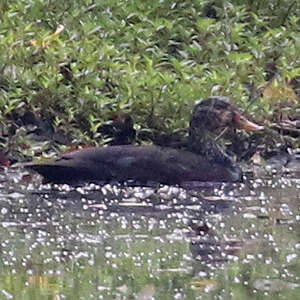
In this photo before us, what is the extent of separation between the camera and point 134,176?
8984 millimetres

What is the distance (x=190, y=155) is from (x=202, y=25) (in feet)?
7.65

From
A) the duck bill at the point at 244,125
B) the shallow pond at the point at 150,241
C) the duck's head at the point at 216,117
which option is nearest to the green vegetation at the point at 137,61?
the duck's head at the point at 216,117

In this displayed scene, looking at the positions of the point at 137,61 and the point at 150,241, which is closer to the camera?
the point at 150,241

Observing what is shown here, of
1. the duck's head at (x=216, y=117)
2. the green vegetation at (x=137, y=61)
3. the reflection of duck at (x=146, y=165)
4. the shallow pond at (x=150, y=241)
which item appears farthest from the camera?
the green vegetation at (x=137, y=61)

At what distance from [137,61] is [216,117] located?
4.70 feet

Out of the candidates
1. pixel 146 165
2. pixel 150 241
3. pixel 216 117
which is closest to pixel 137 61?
pixel 216 117

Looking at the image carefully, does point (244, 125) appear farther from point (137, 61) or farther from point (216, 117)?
point (137, 61)

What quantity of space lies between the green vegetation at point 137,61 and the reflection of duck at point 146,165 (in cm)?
48

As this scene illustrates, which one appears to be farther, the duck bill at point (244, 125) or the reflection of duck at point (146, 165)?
the duck bill at point (244, 125)

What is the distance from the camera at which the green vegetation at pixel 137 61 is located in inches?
392

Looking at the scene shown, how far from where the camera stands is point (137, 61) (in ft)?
35.5

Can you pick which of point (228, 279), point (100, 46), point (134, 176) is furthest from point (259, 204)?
point (100, 46)

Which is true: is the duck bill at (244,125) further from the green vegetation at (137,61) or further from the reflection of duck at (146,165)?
the green vegetation at (137,61)

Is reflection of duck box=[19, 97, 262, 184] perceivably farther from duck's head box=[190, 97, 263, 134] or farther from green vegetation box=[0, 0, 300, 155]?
green vegetation box=[0, 0, 300, 155]
